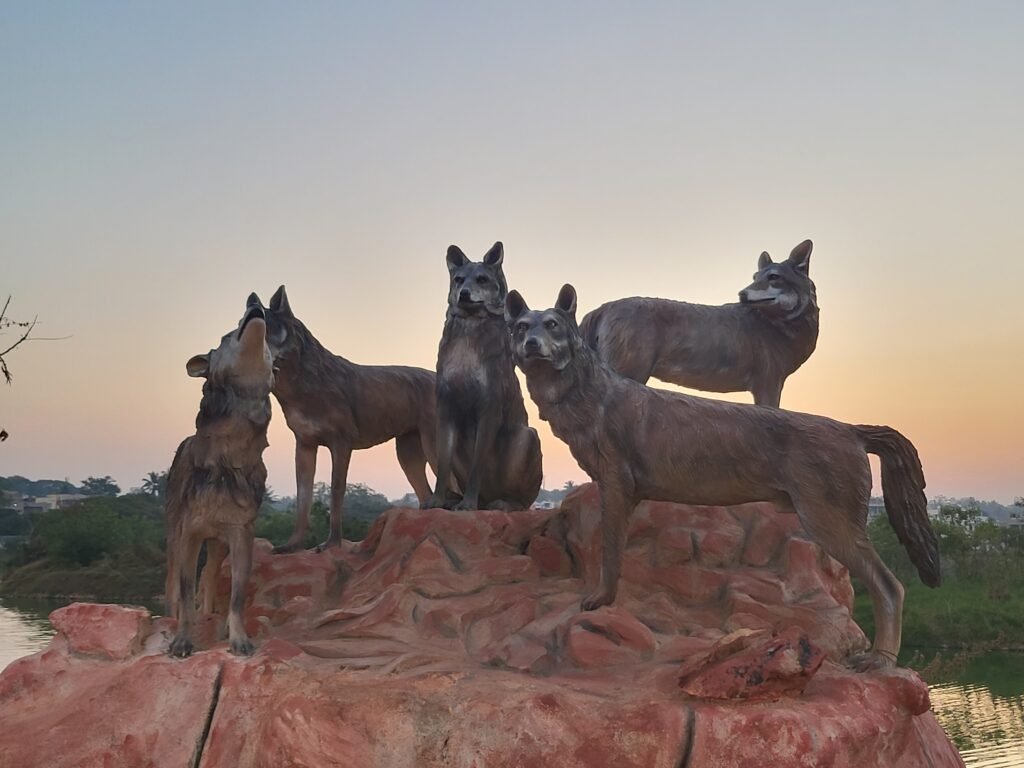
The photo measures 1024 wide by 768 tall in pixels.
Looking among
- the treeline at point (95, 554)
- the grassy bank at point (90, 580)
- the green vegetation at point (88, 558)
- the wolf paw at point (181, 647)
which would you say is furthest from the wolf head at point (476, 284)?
the green vegetation at point (88, 558)

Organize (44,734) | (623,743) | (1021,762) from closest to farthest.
Result: (623,743) → (44,734) → (1021,762)

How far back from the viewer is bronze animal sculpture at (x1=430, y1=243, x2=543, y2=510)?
6891mm

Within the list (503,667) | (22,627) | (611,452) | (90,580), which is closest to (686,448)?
(611,452)

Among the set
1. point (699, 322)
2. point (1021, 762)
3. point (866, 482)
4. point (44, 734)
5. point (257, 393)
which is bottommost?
point (1021, 762)

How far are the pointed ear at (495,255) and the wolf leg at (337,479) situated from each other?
1.70 metres

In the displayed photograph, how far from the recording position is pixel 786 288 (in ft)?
23.1

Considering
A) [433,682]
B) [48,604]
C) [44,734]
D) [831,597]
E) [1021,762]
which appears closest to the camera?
[433,682]

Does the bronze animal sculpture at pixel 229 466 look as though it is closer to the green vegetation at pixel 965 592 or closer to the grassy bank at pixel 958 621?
the green vegetation at pixel 965 592

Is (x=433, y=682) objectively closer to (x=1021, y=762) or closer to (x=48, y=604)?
(x=1021, y=762)

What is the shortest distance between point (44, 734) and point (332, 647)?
158 cm

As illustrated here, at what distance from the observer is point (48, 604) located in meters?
30.8

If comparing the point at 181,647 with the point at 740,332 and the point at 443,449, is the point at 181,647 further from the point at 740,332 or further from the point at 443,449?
the point at 740,332

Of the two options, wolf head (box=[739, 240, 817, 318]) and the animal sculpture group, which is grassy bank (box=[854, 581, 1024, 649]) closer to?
wolf head (box=[739, 240, 817, 318])

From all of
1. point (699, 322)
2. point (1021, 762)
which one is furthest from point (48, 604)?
point (699, 322)
